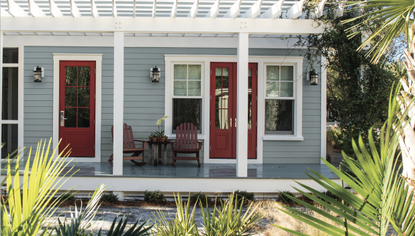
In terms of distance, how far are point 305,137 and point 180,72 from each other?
2918mm

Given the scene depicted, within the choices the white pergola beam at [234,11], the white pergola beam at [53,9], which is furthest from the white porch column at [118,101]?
the white pergola beam at [234,11]

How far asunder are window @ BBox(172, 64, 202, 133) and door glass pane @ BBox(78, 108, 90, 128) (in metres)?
1.78

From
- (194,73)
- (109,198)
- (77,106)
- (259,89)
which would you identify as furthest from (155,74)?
(109,198)

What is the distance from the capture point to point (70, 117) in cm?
653

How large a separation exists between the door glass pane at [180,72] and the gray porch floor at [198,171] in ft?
5.79

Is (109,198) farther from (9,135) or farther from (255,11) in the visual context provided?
(255,11)

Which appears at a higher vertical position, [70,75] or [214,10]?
[214,10]

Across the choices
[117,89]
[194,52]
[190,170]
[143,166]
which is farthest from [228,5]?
[143,166]

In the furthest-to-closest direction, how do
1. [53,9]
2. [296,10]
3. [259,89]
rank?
[259,89], [296,10], [53,9]

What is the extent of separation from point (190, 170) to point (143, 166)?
0.94m

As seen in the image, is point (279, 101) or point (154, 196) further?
point (279, 101)

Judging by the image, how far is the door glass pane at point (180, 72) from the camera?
21.7 ft

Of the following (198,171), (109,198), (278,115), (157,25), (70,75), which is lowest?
(109,198)

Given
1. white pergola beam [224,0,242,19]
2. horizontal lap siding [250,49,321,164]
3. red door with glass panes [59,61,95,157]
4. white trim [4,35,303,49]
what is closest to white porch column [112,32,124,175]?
white pergola beam [224,0,242,19]
